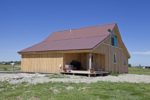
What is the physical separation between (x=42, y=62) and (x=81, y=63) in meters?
4.05

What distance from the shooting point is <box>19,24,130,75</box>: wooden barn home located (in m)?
21.6

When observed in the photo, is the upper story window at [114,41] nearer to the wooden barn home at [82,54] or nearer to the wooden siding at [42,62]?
the wooden barn home at [82,54]

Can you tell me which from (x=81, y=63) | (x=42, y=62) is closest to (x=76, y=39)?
(x=81, y=63)

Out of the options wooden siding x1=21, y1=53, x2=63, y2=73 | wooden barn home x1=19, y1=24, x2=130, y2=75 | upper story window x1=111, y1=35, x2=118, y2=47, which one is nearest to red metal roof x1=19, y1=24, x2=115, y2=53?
wooden barn home x1=19, y1=24, x2=130, y2=75

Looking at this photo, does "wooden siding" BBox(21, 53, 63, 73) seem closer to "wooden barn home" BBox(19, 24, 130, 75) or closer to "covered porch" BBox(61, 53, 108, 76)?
"wooden barn home" BBox(19, 24, 130, 75)

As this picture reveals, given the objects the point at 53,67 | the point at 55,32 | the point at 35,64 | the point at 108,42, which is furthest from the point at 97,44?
the point at 55,32

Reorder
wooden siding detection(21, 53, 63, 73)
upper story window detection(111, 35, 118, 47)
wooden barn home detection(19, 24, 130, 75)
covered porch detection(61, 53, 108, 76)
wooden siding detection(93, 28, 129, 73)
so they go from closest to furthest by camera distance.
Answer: wooden barn home detection(19, 24, 130, 75) → covered porch detection(61, 53, 108, 76) → wooden siding detection(21, 53, 63, 73) → wooden siding detection(93, 28, 129, 73) → upper story window detection(111, 35, 118, 47)

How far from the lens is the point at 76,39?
24984 millimetres

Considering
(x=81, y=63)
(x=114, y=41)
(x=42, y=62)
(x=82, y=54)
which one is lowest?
(x=81, y=63)

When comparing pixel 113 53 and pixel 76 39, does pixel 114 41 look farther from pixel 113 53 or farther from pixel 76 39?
pixel 76 39

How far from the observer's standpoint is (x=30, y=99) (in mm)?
8711

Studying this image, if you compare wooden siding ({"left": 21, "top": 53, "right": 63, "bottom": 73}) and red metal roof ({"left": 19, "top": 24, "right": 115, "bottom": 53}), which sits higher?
red metal roof ({"left": 19, "top": 24, "right": 115, "bottom": 53})

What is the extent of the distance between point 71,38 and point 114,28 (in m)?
4.76

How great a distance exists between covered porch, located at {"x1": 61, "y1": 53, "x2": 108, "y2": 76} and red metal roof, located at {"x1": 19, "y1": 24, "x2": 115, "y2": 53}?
129cm
